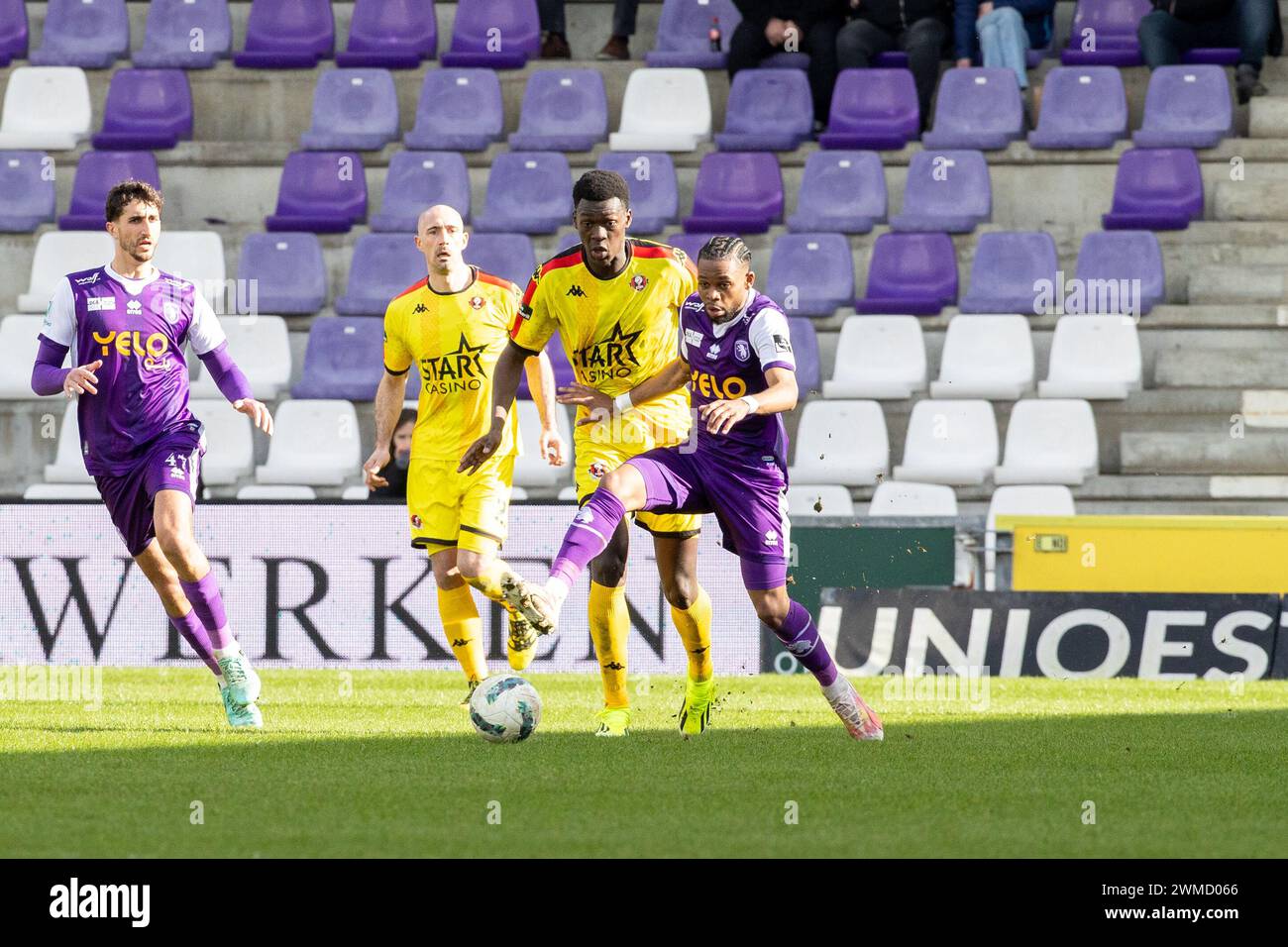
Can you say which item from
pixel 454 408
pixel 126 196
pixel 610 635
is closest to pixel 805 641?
pixel 610 635

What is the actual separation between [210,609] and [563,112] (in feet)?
33.6

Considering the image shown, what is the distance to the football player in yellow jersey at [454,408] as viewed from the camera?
393 inches

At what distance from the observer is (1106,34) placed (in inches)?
741

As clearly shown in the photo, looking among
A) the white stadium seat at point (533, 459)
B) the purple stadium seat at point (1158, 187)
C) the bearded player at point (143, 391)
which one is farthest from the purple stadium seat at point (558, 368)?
the bearded player at point (143, 391)

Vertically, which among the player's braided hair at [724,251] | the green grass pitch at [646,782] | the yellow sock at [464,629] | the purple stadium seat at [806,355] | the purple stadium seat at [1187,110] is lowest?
the green grass pitch at [646,782]

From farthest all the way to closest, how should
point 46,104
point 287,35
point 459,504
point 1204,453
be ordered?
1. point 287,35
2. point 46,104
3. point 1204,453
4. point 459,504

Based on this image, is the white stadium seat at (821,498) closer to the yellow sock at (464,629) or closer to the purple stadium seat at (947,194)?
the purple stadium seat at (947,194)

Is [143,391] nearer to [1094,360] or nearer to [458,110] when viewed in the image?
[1094,360]

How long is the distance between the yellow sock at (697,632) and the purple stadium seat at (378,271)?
879cm

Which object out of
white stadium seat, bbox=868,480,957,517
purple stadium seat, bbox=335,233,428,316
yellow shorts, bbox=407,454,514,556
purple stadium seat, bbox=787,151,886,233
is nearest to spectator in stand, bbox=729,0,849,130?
purple stadium seat, bbox=787,151,886,233

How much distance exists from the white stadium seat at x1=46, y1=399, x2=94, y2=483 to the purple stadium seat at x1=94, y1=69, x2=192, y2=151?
3304 millimetres

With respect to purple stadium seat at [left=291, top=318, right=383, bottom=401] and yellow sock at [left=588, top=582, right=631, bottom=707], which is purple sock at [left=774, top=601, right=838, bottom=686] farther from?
purple stadium seat at [left=291, top=318, right=383, bottom=401]

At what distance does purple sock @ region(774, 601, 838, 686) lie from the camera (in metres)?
8.60

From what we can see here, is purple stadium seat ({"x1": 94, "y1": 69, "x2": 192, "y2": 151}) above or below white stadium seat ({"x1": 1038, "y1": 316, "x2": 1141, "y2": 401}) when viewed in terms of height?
above
